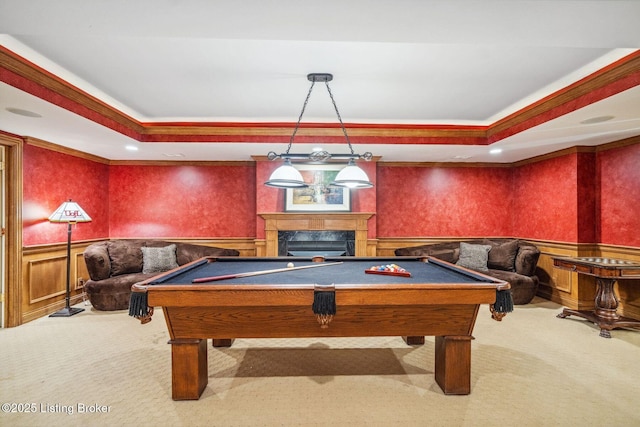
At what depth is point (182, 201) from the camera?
632cm

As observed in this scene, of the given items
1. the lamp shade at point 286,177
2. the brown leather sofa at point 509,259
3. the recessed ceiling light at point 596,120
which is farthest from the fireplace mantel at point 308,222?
the recessed ceiling light at point 596,120

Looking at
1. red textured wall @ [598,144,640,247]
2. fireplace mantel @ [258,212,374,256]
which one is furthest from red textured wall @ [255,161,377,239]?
red textured wall @ [598,144,640,247]

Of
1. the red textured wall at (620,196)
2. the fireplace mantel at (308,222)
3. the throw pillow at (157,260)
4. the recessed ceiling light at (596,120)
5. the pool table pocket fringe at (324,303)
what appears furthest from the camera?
the fireplace mantel at (308,222)

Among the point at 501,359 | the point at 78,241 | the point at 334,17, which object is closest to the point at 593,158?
the point at 501,359

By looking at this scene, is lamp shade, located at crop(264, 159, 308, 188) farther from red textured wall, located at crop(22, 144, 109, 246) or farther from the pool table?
red textured wall, located at crop(22, 144, 109, 246)

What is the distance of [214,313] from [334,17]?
218cm

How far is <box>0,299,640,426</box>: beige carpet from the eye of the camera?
2365 mm

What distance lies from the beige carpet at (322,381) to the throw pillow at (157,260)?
1490mm

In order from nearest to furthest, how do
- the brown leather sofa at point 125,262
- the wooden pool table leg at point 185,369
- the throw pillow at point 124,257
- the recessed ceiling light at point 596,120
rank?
Answer: the wooden pool table leg at point 185,369, the recessed ceiling light at point 596,120, the brown leather sofa at point 125,262, the throw pillow at point 124,257

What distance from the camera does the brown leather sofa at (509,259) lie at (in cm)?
520

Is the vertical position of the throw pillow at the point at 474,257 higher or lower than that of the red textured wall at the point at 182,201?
lower

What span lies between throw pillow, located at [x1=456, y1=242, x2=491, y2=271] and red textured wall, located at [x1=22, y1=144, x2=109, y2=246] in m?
6.58

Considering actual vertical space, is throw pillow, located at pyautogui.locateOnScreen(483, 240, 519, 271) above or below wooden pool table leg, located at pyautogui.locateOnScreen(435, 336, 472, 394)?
above

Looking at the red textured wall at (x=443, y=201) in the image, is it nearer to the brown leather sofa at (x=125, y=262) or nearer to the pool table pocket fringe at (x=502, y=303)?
the brown leather sofa at (x=125, y=262)
